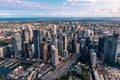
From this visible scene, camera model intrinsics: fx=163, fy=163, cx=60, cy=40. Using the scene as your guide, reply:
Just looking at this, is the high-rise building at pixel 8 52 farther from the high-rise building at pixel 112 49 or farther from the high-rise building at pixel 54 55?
the high-rise building at pixel 112 49

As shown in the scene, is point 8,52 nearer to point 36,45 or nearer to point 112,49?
point 36,45

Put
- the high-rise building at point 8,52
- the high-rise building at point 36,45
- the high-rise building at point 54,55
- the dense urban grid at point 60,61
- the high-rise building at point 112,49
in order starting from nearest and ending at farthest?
1. the dense urban grid at point 60,61
2. the high-rise building at point 54,55
3. the high-rise building at point 112,49
4. the high-rise building at point 36,45
5. the high-rise building at point 8,52

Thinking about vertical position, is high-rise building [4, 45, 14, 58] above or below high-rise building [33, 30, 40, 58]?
below

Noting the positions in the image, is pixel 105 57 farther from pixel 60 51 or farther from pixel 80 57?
pixel 60 51

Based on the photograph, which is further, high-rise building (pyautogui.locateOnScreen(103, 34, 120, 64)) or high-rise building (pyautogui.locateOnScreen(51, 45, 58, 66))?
high-rise building (pyautogui.locateOnScreen(103, 34, 120, 64))

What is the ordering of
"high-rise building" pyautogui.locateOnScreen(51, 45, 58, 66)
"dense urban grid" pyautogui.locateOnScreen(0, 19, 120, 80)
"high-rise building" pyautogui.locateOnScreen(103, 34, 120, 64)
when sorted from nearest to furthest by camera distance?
"dense urban grid" pyautogui.locateOnScreen(0, 19, 120, 80), "high-rise building" pyautogui.locateOnScreen(51, 45, 58, 66), "high-rise building" pyautogui.locateOnScreen(103, 34, 120, 64)

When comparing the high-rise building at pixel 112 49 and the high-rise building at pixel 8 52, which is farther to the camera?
the high-rise building at pixel 8 52

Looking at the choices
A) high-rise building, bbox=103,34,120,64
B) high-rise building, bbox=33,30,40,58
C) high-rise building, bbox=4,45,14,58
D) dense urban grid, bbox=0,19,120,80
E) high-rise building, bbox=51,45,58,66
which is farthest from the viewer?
high-rise building, bbox=4,45,14,58

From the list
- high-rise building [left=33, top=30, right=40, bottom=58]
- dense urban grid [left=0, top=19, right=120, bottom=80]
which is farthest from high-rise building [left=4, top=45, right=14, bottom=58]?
high-rise building [left=33, top=30, right=40, bottom=58]

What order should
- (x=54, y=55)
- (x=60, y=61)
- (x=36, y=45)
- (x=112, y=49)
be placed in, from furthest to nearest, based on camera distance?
(x=36, y=45) < (x=60, y=61) < (x=112, y=49) < (x=54, y=55)

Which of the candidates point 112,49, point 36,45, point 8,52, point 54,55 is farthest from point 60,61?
point 8,52

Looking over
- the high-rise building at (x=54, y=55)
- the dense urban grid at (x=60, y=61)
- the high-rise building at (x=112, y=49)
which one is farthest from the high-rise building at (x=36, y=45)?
the high-rise building at (x=112, y=49)

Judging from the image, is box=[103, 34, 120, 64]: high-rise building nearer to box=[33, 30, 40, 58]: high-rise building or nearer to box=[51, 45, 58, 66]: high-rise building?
box=[51, 45, 58, 66]: high-rise building
